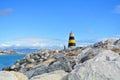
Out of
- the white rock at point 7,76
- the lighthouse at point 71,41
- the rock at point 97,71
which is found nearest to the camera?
the rock at point 97,71

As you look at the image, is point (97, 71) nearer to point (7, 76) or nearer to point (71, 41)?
point (7, 76)

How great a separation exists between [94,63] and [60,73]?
1.20 m

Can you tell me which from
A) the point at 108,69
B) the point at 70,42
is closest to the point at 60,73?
the point at 108,69

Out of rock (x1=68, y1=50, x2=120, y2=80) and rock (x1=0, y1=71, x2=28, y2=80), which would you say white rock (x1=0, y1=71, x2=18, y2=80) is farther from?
rock (x1=68, y1=50, x2=120, y2=80)

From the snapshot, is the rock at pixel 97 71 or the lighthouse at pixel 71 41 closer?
the rock at pixel 97 71

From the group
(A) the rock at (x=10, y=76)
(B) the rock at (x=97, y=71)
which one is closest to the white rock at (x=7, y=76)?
(A) the rock at (x=10, y=76)

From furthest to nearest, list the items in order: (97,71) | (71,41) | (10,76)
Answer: (71,41), (10,76), (97,71)

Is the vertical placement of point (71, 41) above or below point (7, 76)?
above

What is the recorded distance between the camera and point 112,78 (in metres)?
7.28

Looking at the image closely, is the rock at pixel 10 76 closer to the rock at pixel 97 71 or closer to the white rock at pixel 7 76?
the white rock at pixel 7 76

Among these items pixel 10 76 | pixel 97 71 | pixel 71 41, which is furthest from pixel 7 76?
pixel 71 41

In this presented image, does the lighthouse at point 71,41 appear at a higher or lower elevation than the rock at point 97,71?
higher

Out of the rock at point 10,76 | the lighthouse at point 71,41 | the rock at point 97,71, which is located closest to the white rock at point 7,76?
the rock at point 10,76

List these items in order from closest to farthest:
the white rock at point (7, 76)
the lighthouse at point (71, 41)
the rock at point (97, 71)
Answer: the rock at point (97, 71) < the white rock at point (7, 76) < the lighthouse at point (71, 41)
